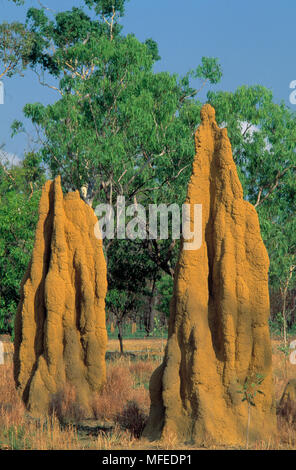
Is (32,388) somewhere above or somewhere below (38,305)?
below

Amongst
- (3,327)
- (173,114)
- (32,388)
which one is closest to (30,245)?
(3,327)

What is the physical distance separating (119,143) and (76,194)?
913cm

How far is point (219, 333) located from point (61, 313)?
10.7 ft

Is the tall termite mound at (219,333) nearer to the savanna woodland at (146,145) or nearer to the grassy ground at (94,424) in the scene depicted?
the grassy ground at (94,424)

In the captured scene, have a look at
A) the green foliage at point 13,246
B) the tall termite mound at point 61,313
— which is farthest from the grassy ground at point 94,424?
the green foliage at point 13,246

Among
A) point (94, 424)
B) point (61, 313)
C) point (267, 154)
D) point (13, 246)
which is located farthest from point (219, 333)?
point (267, 154)

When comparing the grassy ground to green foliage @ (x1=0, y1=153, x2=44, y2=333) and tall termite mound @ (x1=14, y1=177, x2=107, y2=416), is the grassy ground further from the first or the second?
green foliage @ (x1=0, y1=153, x2=44, y2=333)

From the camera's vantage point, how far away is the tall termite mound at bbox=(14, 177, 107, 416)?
10117 mm

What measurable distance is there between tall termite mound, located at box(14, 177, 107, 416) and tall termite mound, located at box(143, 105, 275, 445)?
257cm

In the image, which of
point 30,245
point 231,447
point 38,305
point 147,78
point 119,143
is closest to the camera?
point 231,447

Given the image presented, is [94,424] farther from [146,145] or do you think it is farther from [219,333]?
[146,145]

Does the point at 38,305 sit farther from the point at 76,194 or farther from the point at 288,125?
the point at 288,125

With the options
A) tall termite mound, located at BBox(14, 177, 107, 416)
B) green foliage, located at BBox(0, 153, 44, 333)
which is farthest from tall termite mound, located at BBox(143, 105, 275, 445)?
green foliage, located at BBox(0, 153, 44, 333)

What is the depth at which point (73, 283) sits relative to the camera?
10750 millimetres
